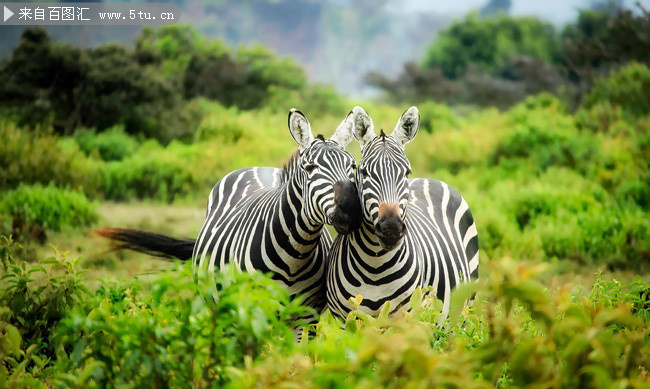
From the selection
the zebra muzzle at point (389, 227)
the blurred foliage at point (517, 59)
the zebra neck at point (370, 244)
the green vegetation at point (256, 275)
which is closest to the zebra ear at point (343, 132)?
the zebra neck at point (370, 244)

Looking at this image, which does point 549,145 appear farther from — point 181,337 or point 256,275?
point 181,337

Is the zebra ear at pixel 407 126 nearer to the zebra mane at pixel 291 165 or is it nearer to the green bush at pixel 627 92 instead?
the zebra mane at pixel 291 165

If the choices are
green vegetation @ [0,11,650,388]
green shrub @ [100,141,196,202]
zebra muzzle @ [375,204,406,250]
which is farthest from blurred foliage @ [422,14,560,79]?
zebra muzzle @ [375,204,406,250]

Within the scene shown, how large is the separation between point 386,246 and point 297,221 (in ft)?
1.94

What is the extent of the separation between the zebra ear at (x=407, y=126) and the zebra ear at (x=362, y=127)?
0.43ft

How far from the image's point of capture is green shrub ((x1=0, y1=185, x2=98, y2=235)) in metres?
6.64

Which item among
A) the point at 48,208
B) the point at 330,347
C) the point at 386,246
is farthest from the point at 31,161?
the point at 330,347

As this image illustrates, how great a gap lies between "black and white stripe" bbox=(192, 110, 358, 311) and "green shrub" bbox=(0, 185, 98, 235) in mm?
3855

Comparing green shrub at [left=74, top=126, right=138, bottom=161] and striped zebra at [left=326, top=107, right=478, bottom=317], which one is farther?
→ green shrub at [left=74, top=126, right=138, bottom=161]

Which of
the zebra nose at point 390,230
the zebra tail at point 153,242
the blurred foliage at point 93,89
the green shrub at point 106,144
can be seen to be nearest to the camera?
the zebra nose at point 390,230

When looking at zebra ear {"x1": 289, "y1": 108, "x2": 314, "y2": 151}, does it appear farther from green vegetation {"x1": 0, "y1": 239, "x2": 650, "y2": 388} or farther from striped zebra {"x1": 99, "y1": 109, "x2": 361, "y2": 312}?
green vegetation {"x1": 0, "y1": 239, "x2": 650, "y2": 388}

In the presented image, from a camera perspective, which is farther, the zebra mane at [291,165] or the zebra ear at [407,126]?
the zebra mane at [291,165]

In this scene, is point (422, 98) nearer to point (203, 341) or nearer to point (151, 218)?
point (151, 218)

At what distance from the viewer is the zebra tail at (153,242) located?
4.62m
